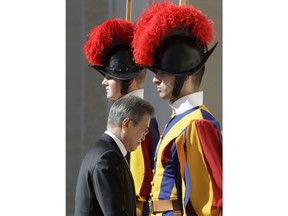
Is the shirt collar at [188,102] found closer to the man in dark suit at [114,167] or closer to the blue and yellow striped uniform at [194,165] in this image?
the blue and yellow striped uniform at [194,165]

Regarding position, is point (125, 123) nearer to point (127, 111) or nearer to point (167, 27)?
point (127, 111)

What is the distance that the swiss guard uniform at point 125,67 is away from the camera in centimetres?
511

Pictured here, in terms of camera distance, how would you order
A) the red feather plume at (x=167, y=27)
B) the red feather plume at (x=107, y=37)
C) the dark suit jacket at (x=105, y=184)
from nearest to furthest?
the dark suit jacket at (x=105, y=184)
the red feather plume at (x=167, y=27)
the red feather plume at (x=107, y=37)

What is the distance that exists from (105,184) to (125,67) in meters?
1.30

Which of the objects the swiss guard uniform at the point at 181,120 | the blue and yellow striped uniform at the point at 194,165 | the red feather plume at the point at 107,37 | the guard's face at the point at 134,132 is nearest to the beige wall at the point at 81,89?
the red feather plume at the point at 107,37

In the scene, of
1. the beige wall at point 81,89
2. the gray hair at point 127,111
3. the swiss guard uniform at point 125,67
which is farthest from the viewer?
the beige wall at point 81,89

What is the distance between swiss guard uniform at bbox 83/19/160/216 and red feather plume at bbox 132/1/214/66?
59cm

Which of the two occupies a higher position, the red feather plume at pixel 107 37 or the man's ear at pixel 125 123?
the red feather plume at pixel 107 37

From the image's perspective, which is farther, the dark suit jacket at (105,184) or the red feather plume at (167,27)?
the red feather plume at (167,27)

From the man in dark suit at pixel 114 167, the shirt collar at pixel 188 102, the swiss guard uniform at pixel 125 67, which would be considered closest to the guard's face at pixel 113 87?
the swiss guard uniform at pixel 125 67

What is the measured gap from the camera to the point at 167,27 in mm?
4547

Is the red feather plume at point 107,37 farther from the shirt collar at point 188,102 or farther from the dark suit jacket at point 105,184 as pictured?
the dark suit jacket at point 105,184

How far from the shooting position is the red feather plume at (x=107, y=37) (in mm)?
5262
